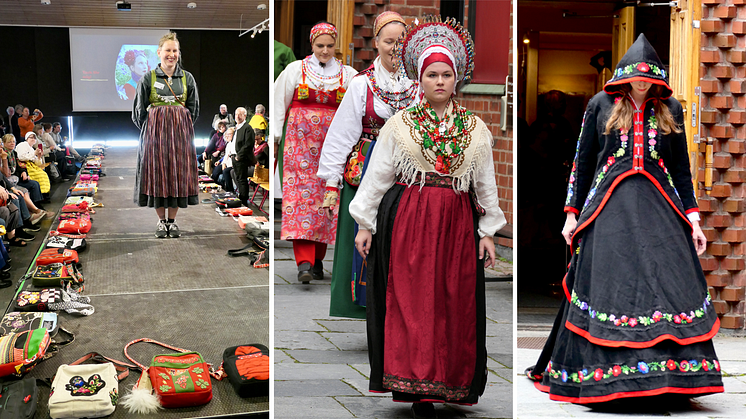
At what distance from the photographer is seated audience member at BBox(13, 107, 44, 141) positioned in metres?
6.66

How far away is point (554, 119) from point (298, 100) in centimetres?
292

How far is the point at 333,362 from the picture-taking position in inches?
121

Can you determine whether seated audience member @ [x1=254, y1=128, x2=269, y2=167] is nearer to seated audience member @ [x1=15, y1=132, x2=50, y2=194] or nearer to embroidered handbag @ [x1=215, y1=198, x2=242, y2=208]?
embroidered handbag @ [x1=215, y1=198, x2=242, y2=208]

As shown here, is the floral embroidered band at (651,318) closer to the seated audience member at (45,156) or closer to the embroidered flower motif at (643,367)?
the embroidered flower motif at (643,367)

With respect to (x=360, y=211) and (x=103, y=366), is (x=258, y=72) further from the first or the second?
(x=360, y=211)

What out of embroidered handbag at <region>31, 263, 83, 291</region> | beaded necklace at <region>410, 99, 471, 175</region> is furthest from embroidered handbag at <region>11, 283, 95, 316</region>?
beaded necklace at <region>410, 99, 471, 175</region>

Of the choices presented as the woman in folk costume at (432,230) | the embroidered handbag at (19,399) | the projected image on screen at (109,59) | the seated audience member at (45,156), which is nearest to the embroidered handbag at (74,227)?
the seated audience member at (45,156)

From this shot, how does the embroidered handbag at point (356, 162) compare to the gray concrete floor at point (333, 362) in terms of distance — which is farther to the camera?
Answer: the embroidered handbag at point (356, 162)

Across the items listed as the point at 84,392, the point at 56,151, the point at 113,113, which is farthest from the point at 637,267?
the point at 113,113

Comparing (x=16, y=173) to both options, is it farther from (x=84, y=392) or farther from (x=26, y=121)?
(x=84, y=392)

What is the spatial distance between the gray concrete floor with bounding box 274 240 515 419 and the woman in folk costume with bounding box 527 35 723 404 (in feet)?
1.13

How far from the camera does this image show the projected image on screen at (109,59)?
282 inches

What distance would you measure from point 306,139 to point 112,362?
153 centimetres

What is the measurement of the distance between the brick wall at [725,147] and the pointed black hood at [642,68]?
173 cm
